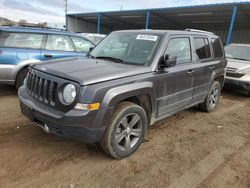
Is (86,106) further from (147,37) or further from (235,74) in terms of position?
(235,74)

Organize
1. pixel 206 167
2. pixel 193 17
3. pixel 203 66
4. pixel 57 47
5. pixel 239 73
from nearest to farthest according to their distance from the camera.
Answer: pixel 206 167 → pixel 203 66 → pixel 57 47 → pixel 239 73 → pixel 193 17

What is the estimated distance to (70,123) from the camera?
2566 mm

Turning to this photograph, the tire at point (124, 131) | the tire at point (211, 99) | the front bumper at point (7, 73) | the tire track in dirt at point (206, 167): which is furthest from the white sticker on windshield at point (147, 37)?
the front bumper at point (7, 73)

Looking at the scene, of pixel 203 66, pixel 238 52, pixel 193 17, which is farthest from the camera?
pixel 193 17

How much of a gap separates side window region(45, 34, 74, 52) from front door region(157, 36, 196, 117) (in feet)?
11.5

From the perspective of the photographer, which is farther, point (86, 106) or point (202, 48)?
point (202, 48)

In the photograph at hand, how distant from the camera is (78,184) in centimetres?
255

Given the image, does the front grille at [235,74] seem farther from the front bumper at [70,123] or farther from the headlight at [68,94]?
the headlight at [68,94]

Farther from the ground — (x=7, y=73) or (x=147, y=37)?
(x=147, y=37)

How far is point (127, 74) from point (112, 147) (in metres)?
1.02

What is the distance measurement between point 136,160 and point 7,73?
3951mm

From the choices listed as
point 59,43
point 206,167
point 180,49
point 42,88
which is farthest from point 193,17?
point 42,88

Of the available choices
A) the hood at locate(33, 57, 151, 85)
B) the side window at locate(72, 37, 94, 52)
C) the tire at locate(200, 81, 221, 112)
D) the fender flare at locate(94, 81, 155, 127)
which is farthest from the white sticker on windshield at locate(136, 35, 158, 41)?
the side window at locate(72, 37, 94, 52)

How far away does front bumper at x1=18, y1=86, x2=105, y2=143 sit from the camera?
256cm
